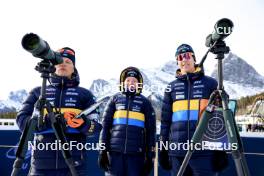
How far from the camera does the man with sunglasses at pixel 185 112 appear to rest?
11.4 ft

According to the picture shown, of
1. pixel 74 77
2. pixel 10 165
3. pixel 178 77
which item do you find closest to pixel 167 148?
pixel 178 77

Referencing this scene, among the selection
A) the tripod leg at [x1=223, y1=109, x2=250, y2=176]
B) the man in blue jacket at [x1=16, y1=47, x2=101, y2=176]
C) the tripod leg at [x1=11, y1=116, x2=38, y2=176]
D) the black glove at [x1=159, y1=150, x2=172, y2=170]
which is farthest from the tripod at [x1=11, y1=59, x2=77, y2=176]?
the black glove at [x1=159, y1=150, x2=172, y2=170]

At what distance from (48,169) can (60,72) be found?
1.13 meters

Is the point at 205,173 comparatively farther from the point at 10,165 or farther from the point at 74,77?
the point at 10,165

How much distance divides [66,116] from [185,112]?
1.37m

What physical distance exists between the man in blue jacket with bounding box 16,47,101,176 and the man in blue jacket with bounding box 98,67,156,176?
393 millimetres

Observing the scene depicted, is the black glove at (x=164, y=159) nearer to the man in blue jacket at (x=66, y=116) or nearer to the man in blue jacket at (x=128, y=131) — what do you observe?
the man in blue jacket at (x=128, y=131)

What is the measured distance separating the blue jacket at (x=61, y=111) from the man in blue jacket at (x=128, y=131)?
39cm

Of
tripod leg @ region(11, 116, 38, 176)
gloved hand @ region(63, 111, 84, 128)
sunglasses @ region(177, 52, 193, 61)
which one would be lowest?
tripod leg @ region(11, 116, 38, 176)

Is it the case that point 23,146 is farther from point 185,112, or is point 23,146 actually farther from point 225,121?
point 185,112

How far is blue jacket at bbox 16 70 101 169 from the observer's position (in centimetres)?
343

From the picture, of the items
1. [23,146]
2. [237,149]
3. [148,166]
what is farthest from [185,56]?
[23,146]

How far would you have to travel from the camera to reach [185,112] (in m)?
3.62

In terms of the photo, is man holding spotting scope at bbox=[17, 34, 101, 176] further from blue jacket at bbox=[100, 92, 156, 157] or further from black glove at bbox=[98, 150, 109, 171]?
blue jacket at bbox=[100, 92, 156, 157]
